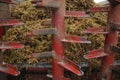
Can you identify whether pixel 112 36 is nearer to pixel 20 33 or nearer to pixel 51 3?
pixel 51 3

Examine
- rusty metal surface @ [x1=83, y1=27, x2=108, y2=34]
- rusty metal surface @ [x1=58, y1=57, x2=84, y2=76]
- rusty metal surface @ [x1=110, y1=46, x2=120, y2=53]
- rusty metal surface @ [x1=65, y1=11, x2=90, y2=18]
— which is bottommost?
rusty metal surface @ [x1=58, y1=57, x2=84, y2=76]

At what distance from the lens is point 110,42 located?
1.44 m

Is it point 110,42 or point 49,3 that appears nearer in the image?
point 49,3

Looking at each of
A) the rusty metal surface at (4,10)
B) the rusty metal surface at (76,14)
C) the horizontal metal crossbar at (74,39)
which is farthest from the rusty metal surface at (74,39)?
the rusty metal surface at (4,10)

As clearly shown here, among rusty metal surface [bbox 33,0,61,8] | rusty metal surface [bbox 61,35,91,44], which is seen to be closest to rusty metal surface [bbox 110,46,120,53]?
rusty metal surface [bbox 61,35,91,44]

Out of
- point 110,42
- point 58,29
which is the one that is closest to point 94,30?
point 110,42

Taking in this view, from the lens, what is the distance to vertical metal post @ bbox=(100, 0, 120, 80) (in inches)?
54.2

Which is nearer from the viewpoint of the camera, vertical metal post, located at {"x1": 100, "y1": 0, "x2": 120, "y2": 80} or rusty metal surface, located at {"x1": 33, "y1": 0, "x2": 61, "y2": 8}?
rusty metal surface, located at {"x1": 33, "y1": 0, "x2": 61, "y2": 8}

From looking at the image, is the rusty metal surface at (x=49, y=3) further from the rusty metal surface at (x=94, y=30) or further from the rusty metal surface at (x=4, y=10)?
the rusty metal surface at (x=4, y=10)

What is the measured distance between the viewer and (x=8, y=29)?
212 cm

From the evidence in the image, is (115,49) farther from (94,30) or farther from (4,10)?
(4,10)

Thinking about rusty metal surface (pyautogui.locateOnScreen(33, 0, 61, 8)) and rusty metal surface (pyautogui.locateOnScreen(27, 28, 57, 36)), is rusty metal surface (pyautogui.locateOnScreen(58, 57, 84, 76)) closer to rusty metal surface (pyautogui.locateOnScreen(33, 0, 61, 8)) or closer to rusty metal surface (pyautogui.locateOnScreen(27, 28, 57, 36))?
rusty metal surface (pyautogui.locateOnScreen(27, 28, 57, 36))

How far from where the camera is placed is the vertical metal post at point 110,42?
1377mm

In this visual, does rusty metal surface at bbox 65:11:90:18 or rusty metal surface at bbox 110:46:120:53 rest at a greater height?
rusty metal surface at bbox 65:11:90:18
